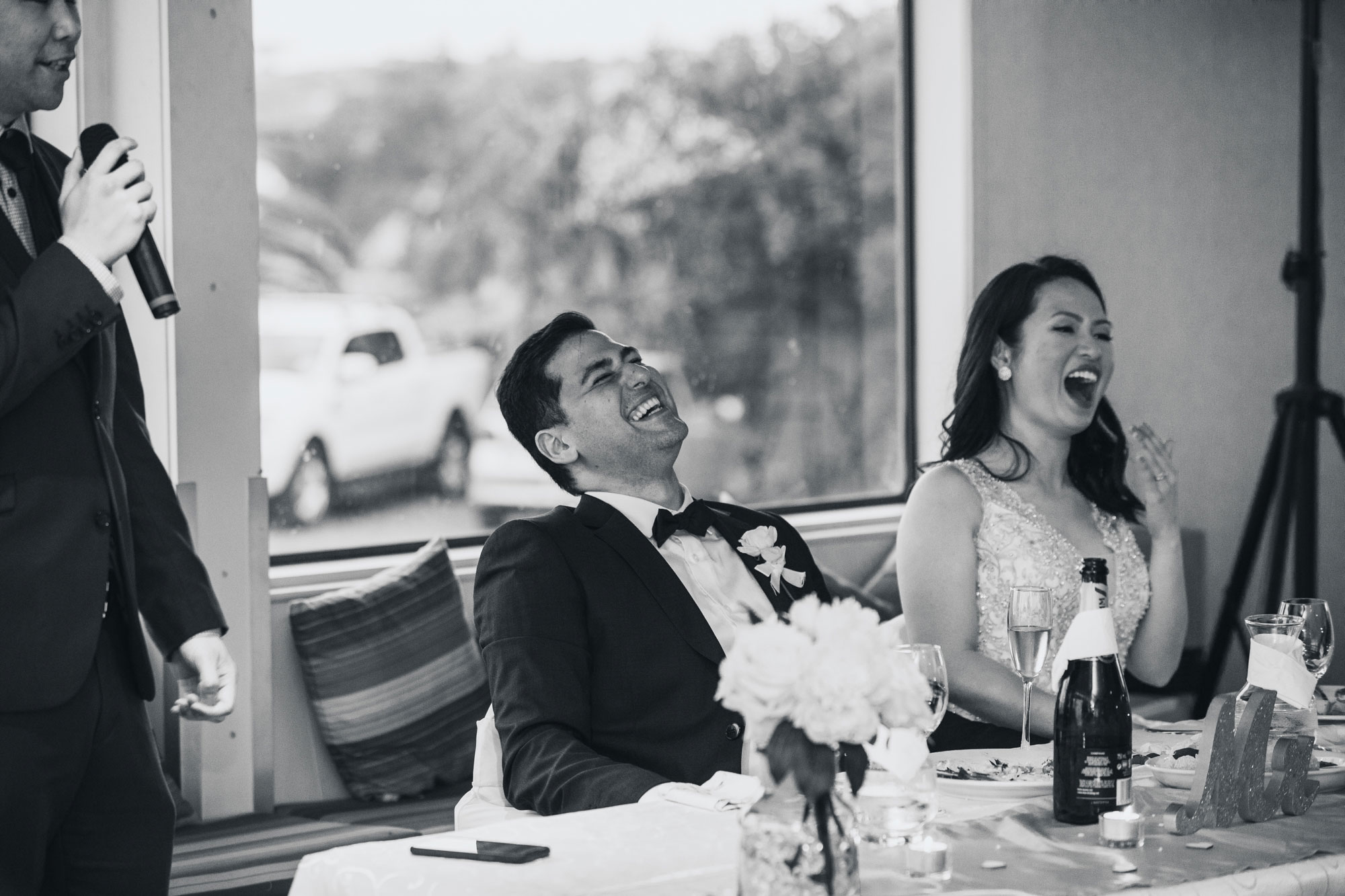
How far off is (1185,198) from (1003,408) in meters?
2.33

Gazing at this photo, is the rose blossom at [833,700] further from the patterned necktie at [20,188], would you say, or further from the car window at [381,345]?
the car window at [381,345]

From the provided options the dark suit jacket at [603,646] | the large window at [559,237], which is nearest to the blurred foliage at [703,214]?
the large window at [559,237]

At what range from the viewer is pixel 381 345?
13.6 ft

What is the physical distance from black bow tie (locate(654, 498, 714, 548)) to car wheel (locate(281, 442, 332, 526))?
1.68 metres

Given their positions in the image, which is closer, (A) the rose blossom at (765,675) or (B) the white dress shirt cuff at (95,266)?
(A) the rose blossom at (765,675)

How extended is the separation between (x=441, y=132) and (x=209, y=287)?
1.49m

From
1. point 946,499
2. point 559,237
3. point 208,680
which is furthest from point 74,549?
point 559,237

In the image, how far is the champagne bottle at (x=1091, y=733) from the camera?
1.62 meters

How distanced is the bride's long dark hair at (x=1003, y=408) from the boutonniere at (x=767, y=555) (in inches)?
22.9

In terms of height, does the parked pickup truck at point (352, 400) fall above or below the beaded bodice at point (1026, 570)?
above

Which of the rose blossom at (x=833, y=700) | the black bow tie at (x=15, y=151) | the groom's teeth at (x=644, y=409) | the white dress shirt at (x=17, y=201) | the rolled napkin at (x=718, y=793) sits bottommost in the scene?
the rolled napkin at (x=718, y=793)

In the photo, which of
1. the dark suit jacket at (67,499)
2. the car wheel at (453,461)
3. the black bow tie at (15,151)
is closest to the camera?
the dark suit jacket at (67,499)

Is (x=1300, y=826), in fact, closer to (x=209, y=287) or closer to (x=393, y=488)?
(x=209, y=287)

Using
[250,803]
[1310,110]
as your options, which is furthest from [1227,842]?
[1310,110]
